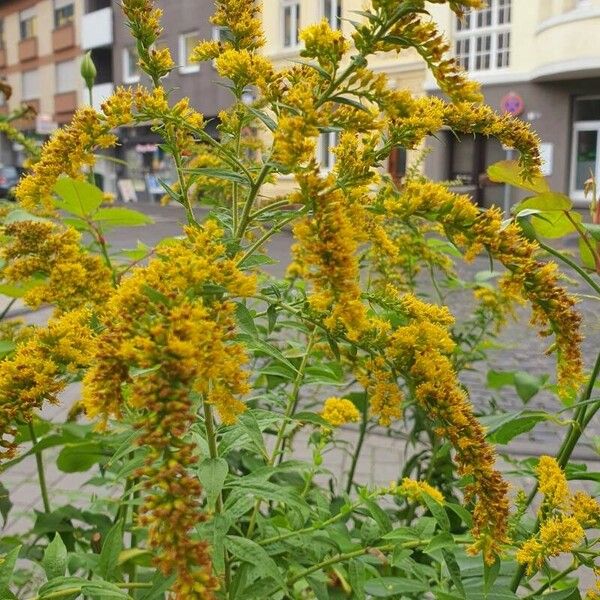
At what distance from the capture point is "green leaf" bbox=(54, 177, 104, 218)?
1.24 m

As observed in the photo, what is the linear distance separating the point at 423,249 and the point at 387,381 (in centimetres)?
94

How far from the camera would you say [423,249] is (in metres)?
1.81

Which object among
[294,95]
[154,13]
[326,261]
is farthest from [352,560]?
[154,13]

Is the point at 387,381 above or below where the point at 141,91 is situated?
below

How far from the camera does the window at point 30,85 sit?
27305 millimetres

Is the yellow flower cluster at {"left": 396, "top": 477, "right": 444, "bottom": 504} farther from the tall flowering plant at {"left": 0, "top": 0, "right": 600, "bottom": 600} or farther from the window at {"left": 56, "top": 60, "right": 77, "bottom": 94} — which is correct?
the window at {"left": 56, "top": 60, "right": 77, "bottom": 94}

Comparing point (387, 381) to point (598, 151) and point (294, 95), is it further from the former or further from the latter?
point (598, 151)

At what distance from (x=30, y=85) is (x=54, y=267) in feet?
97.8

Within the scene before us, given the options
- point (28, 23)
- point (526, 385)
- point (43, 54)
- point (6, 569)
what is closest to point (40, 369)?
point (6, 569)

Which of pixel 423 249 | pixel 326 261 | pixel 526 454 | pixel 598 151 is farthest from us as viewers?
pixel 598 151

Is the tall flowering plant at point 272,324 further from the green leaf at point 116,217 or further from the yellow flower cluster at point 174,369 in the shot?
the green leaf at point 116,217

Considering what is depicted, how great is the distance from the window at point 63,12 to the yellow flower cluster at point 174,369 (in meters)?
27.7

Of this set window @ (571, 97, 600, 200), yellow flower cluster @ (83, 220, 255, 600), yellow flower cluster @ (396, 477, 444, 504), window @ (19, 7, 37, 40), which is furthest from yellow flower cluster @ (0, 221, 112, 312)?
window @ (19, 7, 37, 40)

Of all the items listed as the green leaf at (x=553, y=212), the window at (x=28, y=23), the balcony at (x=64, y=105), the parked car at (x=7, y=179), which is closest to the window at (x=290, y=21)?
the parked car at (x=7, y=179)
